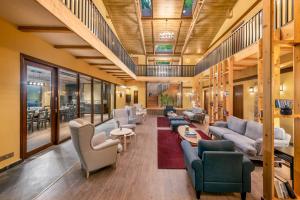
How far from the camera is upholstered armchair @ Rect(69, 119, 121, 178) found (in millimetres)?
3164

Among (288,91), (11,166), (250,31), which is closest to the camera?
(11,166)

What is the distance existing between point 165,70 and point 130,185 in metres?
12.4

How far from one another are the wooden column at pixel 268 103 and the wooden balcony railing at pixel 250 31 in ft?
4.95

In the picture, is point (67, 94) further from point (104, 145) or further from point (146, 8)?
point (146, 8)

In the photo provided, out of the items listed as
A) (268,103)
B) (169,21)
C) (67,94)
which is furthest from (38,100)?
(169,21)

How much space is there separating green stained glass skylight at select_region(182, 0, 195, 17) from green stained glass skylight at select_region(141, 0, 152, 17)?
1803 mm

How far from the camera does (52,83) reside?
17.7 ft

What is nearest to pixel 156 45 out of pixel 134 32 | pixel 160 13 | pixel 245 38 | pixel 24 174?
pixel 134 32

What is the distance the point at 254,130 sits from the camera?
463 centimetres

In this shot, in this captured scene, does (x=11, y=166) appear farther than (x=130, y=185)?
Yes

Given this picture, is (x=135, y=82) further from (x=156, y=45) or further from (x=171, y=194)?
(x=171, y=194)

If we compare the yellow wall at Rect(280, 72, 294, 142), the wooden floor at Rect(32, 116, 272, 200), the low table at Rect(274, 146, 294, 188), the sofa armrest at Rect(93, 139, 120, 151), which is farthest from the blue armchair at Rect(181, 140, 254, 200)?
the yellow wall at Rect(280, 72, 294, 142)

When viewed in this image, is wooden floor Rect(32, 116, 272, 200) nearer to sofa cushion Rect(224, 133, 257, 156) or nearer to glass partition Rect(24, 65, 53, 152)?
sofa cushion Rect(224, 133, 257, 156)

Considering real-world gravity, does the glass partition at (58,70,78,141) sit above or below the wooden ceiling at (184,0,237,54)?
below
